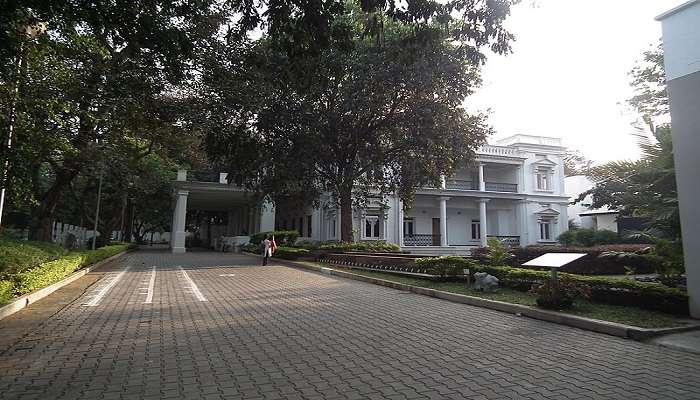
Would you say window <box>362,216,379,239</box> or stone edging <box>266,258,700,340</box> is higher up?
window <box>362,216,379,239</box>

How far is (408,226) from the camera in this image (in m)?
35.4

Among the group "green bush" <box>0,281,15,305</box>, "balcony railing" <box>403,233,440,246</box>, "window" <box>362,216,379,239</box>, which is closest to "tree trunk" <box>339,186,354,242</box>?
"window" <box>362,216,379,239</box>

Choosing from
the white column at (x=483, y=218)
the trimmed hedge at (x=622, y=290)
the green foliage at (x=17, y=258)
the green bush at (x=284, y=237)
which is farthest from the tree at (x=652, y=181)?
the white column at (x=483, y=218)

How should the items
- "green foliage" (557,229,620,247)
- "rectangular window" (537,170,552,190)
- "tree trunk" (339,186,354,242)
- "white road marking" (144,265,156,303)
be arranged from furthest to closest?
"rectangular window" (537,170,552,190) → "green foliage" (557,229,620,247) → "tree trunk" (339,186,354,242) → "white road marking" (144,265,156,303)

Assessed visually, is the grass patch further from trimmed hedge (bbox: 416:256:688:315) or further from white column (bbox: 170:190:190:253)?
white column (bbox: 170:190:190:253)

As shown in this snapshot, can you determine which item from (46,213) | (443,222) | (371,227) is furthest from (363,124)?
(46,213)

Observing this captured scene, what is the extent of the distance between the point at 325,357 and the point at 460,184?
3241cm

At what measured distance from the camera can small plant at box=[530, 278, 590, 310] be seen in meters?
7.82

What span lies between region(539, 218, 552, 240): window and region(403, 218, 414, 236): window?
35.7ft

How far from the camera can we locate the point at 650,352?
5.55 metres

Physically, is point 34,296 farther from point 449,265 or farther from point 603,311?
point 603,311

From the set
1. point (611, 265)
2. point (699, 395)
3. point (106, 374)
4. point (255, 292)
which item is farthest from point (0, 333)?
point (611, 265)

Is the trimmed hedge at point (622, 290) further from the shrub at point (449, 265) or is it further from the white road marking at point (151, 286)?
the white road marking at point (151, 286)

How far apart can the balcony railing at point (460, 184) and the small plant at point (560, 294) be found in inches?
1059
